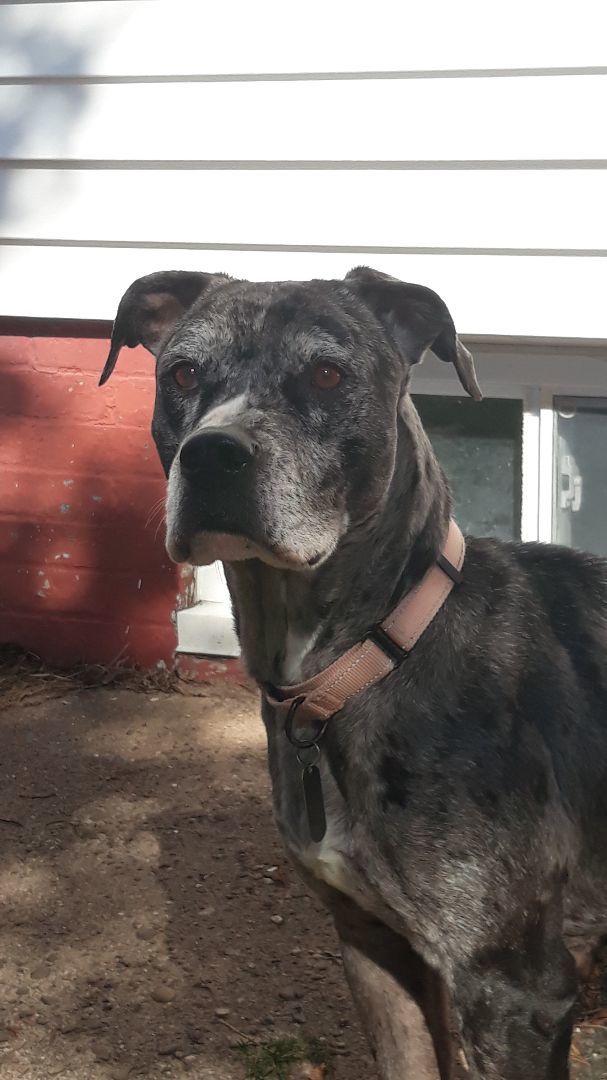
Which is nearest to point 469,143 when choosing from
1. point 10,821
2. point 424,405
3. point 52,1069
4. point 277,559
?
point 424,405

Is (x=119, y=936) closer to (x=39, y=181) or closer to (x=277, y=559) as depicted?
(x=277, y=559)

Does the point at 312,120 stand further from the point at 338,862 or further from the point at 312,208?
the point at 338,862

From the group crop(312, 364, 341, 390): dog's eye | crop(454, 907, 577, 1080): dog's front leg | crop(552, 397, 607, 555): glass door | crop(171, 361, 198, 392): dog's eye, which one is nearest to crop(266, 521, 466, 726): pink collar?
crop(312, 364, 341, 390): dog's eye

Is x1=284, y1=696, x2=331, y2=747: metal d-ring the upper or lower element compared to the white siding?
lower

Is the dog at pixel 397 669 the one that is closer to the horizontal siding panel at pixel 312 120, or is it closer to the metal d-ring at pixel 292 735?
the metal d-ring at pixel 292 735

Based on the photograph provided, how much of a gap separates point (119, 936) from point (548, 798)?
4.96ft

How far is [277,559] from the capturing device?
95.7 inches

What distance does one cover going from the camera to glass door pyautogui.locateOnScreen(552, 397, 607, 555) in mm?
4637

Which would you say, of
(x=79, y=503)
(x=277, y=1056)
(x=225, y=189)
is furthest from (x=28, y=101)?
(x=277, y=1056)

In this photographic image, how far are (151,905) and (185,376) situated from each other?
66.4 inches

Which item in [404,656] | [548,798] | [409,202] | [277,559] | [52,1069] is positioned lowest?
[52,1069]

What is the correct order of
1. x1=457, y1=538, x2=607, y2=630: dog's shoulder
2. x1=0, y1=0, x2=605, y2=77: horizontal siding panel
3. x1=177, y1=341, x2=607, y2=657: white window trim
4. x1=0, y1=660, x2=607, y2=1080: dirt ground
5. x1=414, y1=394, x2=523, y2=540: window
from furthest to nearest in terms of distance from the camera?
x1=414, y1=394, x2=523, y2=540: window → x1=177, y1=341, x2=607, y2=657: white window trim → x1=0, y1=0, x2=605, y2=77: horizontal siding panel → x1=0, y1=660, x2=607, y2=1080: dirt ground → x1=457, y1=538, x2=607, y2=630: dog's shoulder

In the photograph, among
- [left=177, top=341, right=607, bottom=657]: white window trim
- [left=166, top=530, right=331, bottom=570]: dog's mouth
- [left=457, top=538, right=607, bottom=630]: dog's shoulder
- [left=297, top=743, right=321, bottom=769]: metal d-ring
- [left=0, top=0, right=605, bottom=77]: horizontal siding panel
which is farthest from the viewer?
[left=177, top=341, right=607, bottom=657]: white window trim

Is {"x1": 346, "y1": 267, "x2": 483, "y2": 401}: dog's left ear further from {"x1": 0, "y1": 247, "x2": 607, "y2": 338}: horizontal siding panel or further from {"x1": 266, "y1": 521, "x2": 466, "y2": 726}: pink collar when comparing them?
{"x1": 0, "y1": 247, "x2": 607, "y2": 338}: horizontal siding panel
